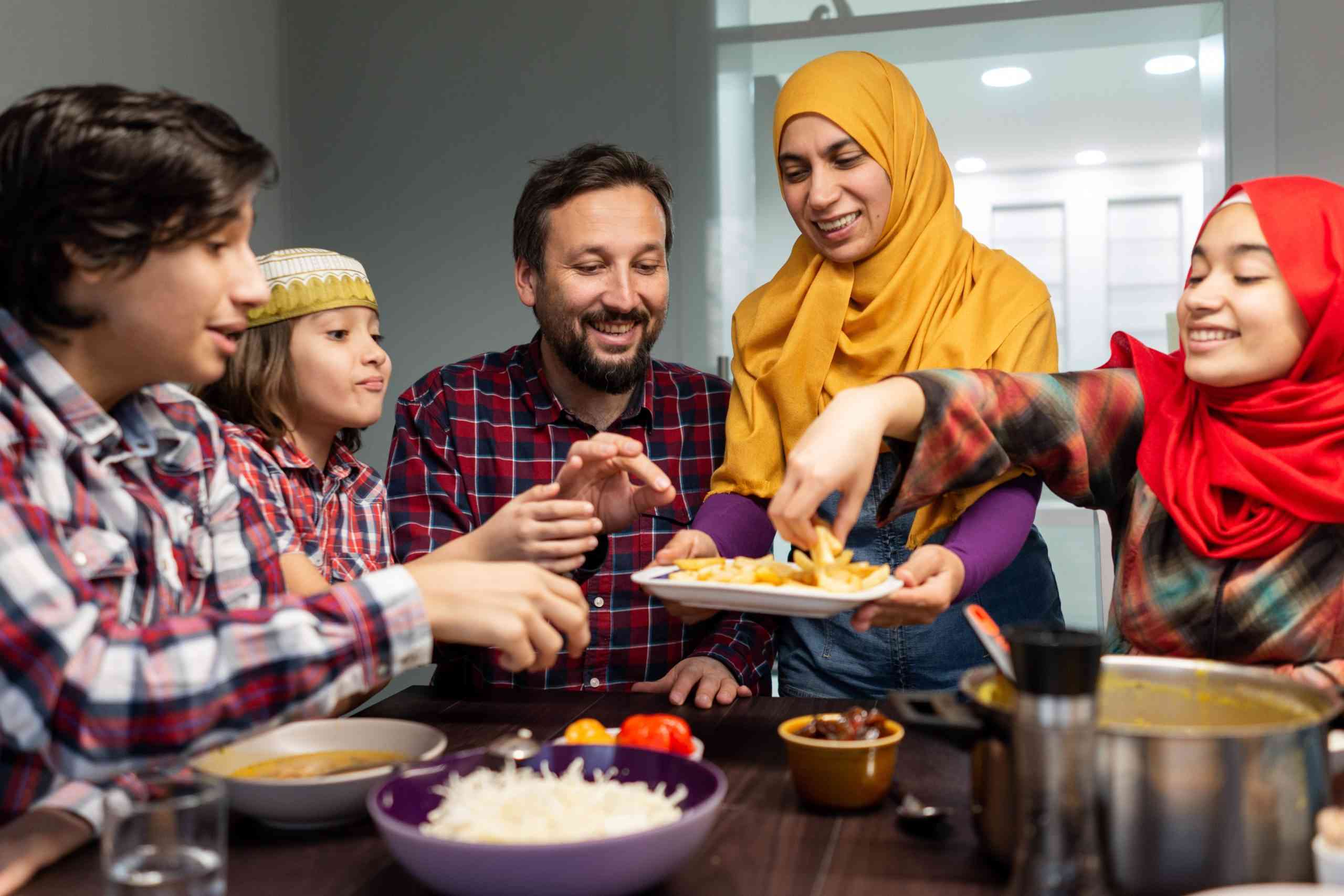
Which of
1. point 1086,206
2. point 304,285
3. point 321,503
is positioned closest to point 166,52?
point 304,285

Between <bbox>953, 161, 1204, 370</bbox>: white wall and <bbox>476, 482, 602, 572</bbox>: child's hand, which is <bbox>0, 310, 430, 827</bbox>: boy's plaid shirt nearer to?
<bbox>476, 482, 602, 572</bbox>: child's hand

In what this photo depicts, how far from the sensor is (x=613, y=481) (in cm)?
190

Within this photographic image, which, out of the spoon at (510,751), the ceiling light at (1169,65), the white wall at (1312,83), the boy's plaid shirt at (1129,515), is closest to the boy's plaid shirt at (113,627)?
the spoon at (510,751)

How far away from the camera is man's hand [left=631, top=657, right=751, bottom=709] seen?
173 centimetres

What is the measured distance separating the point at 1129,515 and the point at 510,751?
105cm

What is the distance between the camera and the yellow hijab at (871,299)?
6.83 ft

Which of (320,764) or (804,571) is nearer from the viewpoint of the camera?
(320,764)

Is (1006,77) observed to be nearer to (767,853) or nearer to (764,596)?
(764,596)

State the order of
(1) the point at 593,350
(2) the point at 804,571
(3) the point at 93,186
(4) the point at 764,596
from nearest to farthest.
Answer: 1. (3) the point at 93,186
2. (4) the point at 764,596
3. (2) the point at 804,571
4. (1) the point at 593,350

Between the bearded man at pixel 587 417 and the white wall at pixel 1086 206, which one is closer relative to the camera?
the bearded man at pixel 587 417

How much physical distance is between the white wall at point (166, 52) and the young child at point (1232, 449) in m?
2.47

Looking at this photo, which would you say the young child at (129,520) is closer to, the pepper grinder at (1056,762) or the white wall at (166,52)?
the pepper grinder at (1056,762)

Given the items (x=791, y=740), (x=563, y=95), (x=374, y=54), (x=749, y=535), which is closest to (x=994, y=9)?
(x=563, y=95)

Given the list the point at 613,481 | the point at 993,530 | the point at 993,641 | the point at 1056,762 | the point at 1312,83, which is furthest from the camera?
the point at 1312,83
